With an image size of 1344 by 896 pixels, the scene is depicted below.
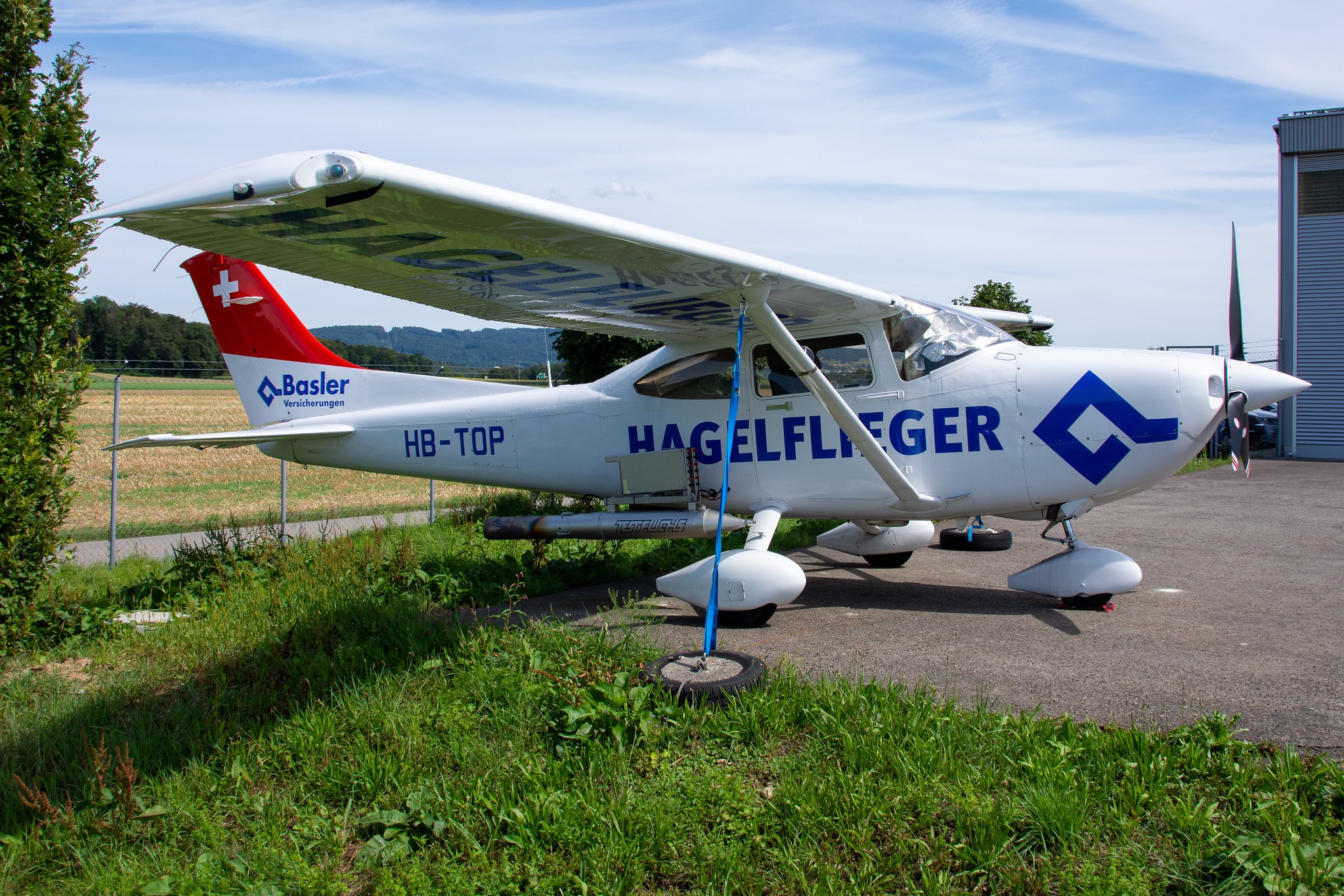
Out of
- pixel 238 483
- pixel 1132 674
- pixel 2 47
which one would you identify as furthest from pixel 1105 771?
pixel 238 483

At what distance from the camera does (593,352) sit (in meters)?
14.6

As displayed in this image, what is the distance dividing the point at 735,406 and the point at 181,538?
9.50m

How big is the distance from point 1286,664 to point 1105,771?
7.58 ft

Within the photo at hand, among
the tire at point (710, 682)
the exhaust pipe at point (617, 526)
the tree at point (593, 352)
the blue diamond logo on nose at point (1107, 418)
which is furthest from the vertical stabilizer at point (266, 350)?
the blue diamond logo on nose at point (1107, 418)

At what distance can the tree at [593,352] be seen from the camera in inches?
570

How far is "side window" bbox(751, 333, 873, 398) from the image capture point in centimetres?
657

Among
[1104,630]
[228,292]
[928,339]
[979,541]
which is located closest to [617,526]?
[928,339]

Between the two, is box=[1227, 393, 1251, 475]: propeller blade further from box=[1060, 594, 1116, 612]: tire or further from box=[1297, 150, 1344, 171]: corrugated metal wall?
box=[1297, 150, 1344, 171]: corrugated metal wall

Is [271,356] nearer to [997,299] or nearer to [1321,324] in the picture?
[997,299]

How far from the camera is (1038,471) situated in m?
6.15

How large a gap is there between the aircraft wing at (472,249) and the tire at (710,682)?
7.91ft

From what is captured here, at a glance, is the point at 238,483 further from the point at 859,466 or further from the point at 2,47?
the point at 859,466

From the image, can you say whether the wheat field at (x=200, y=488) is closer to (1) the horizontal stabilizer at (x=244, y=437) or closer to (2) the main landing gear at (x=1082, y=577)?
(1) the horizontal stabilizer at (x=244, y=437)

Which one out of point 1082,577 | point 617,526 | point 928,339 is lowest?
point 1082,577
